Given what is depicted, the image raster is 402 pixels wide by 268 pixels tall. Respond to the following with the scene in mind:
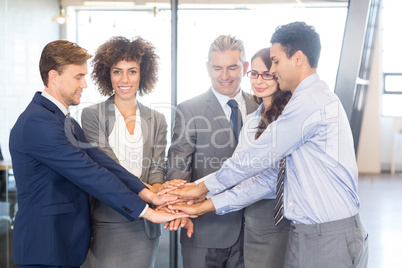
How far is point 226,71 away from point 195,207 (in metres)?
0.86

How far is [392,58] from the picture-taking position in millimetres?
10281

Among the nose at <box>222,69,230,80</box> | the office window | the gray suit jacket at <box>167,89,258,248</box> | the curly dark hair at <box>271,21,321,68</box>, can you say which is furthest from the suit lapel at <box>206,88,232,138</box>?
the office window

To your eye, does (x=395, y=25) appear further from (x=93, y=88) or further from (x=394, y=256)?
(x=93, y=88)

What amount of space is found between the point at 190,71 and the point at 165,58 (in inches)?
8.5

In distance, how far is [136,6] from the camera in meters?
3.50

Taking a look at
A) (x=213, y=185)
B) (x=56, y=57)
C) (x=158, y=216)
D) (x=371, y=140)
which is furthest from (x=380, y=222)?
(x=56, y=57)

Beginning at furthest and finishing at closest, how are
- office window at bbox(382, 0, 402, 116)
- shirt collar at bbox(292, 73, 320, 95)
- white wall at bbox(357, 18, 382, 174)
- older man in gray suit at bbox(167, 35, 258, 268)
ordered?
white wall at bbox(357, 18, 382, 174)
office window at bbox(382, 0, 402, 116)
older man in gray suit at bbox(167, 35, 258, 268)
shirt collar at bbox(292, 73, 320, 95)

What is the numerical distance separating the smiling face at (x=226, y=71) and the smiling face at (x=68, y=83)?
2.81 feet

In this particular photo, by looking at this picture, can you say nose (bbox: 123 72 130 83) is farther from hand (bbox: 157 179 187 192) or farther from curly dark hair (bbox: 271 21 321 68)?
curly dark hair (bbox: 271 21 321 68)

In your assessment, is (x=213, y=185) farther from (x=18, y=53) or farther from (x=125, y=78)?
(x=18, y=53)

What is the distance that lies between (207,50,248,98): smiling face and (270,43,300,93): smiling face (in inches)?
22.9

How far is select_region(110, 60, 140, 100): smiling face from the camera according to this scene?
2.80 metres

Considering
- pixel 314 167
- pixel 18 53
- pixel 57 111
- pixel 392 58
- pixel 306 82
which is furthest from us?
pixel 392 58

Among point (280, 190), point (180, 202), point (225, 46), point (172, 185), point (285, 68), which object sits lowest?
point (180, 202)
